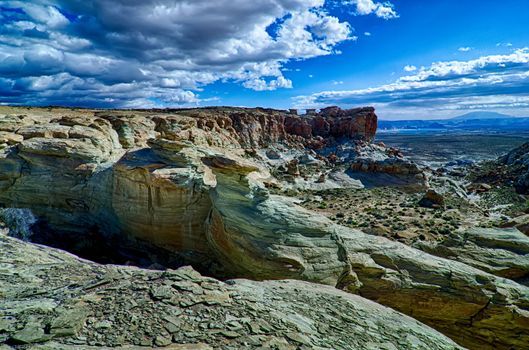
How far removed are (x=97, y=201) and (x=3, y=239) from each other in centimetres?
818

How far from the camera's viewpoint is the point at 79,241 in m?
19.8

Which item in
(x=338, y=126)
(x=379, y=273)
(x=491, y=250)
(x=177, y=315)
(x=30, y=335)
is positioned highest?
(x=338, y=126)

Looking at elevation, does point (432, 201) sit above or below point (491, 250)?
below

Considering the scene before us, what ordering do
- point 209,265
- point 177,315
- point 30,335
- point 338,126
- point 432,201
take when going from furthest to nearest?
point 338,126 → point 432,201 → point 209,265 → point 177,315 → point 30,335

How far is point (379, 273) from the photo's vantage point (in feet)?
45.2

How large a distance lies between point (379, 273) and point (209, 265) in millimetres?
7591

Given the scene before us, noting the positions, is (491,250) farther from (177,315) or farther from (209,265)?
(177,315)

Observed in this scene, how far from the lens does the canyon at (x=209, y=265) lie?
7.11 meters

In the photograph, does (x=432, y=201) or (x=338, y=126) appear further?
(x=338, y=126)

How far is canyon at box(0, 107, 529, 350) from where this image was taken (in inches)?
280

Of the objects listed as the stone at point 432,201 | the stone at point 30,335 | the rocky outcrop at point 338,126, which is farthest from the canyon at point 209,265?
the rocky outcrop at point 338,126

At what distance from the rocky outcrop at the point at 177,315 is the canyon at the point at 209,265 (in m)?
0.04

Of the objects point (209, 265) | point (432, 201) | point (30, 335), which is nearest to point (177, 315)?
point (30, 335)

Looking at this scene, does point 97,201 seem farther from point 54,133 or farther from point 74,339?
point 74,339
